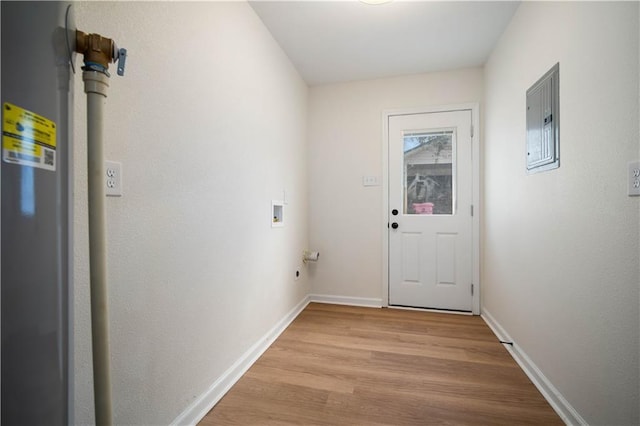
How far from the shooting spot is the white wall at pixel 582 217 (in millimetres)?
1056

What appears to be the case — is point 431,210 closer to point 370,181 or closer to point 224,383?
point 370,181

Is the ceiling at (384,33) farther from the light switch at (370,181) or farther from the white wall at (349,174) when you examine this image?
the light switch at (370,181)

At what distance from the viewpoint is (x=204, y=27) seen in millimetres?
1438

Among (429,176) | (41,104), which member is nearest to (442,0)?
(429,176)

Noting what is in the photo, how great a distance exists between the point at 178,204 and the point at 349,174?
82.5 inches

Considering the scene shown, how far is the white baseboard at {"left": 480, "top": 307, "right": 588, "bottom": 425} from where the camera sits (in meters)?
1.33

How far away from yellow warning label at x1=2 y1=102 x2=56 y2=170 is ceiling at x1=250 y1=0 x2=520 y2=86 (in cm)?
189

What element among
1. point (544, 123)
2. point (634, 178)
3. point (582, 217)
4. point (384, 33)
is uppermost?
point (384, 33)

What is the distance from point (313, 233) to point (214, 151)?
183 cm

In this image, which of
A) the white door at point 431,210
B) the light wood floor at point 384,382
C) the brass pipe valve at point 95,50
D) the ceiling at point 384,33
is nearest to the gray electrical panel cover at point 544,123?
the ceiling at point 384,33

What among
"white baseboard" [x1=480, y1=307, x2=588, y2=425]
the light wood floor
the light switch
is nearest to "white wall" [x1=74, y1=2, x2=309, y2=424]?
the light wood floor

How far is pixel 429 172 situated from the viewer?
289 cm

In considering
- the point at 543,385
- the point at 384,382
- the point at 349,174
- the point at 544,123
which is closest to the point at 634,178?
the point at 544,123

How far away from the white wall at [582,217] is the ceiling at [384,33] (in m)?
0.33
